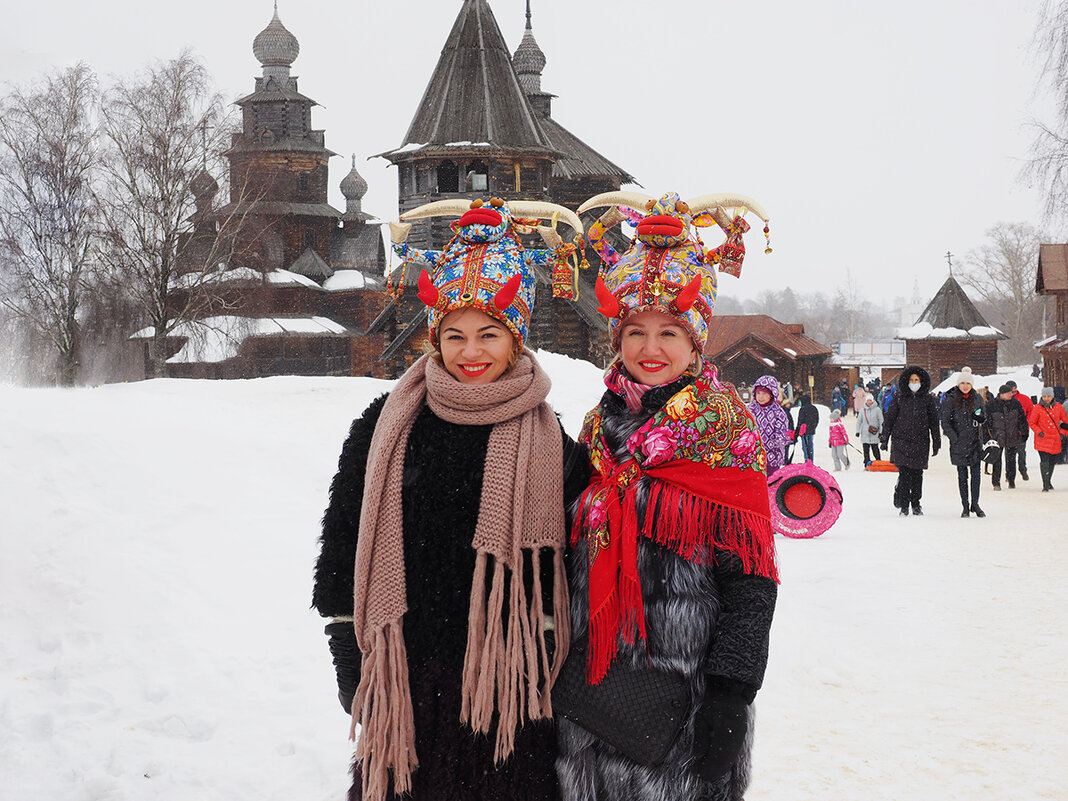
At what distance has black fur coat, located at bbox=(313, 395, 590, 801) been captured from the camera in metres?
2.62

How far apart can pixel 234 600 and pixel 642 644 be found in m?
3.79

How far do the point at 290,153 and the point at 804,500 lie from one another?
37392 mm

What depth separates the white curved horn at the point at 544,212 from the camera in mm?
2963

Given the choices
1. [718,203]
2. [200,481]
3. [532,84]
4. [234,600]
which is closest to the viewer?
[718,203]

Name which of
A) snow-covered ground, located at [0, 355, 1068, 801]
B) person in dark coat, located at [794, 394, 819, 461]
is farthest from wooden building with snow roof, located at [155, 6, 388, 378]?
snow-covered ground, located at [0, 355, 1068, 801]

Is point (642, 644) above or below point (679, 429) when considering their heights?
below

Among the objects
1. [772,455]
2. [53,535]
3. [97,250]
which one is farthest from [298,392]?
[97,250]

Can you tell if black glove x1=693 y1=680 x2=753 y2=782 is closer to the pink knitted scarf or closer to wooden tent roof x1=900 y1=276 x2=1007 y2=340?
the pink knitted scarf

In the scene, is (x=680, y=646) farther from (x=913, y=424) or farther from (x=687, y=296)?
(x=913, y=424)

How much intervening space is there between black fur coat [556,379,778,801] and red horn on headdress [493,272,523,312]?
0.60 metres

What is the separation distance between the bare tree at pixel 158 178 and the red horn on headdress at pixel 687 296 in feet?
90.8

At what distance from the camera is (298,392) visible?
15617mm

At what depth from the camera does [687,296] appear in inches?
109

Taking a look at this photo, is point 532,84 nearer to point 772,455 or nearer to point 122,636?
point 772,455
